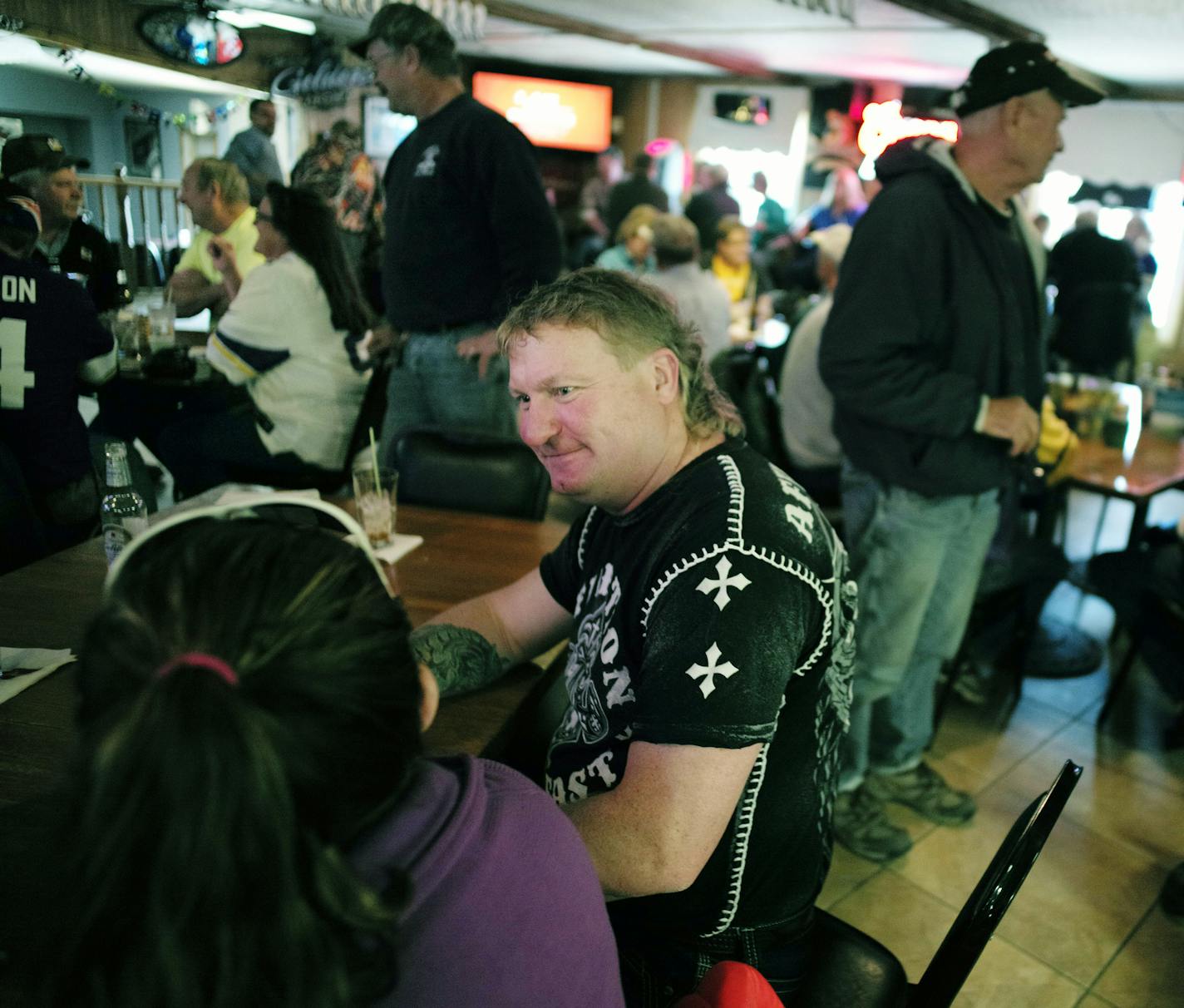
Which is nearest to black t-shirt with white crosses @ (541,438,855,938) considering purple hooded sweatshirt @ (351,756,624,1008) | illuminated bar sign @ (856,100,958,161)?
purple hooded sweatshirt @ (351,756,624,1008)

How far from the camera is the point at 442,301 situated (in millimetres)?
2625

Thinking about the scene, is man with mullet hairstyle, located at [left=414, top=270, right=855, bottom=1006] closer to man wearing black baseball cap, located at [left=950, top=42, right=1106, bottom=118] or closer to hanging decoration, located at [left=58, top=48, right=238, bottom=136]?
man wearing black baseball cap, located at [left=950, top=42, right=1106, bottom=118]

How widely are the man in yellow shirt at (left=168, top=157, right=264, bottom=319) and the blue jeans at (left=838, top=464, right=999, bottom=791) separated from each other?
1931 millimetres

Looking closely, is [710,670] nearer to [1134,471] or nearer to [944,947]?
[944,947]

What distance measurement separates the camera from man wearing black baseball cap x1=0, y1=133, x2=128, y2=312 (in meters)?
2.06

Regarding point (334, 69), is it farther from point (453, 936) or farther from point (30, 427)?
point (453, 936)

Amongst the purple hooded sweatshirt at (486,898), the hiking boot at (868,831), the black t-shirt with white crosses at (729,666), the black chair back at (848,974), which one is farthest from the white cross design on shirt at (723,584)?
the hiking boot at (868,831)

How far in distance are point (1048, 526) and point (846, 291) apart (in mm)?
1573

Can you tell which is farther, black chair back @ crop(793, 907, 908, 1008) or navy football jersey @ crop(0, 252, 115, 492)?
navy football jersey @ crop(0, 252, 115, 492)

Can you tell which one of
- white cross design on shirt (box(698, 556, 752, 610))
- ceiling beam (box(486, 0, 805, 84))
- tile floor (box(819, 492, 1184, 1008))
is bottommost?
tile floor (box(819, 492, 1184, 1008))

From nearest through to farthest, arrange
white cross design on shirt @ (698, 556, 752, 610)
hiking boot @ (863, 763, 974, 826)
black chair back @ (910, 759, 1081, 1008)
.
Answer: black chair back @ (910, 759, 1081, 1008) → white cross design on shirt @ (698, 556, 752, 610) → hiking boot @ (863, 763, 974, 826)

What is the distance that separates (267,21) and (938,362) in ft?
7.15

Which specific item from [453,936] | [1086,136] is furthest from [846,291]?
[1086,136]

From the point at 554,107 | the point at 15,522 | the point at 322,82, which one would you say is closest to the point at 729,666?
the point at 15,522
